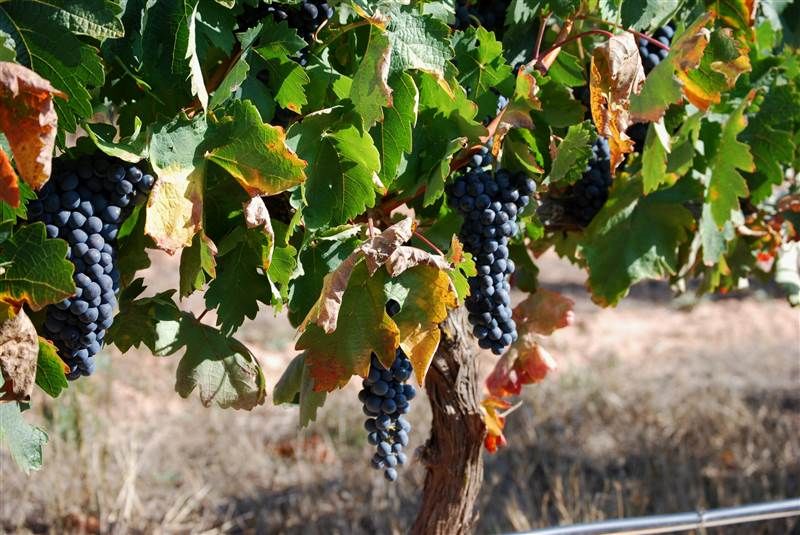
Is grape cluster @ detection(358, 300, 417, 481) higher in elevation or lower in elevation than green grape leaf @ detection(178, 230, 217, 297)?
lower

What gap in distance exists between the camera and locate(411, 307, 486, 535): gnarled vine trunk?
1943mm

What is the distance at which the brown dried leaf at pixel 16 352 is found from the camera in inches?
48.0

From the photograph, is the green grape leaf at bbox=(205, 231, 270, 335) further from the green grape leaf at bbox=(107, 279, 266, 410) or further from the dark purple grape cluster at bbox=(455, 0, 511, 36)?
the dark purple grape cluster at bbox=(455, 0, 511, 36)

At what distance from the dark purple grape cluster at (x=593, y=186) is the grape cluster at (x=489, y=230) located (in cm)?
36

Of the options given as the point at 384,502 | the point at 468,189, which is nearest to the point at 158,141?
the point at 468,189

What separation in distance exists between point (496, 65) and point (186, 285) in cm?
59

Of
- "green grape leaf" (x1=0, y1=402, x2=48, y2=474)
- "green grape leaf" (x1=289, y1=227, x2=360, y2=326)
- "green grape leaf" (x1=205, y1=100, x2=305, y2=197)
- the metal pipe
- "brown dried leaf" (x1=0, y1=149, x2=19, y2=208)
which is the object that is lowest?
the metal pipe

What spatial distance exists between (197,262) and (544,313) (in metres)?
0.92

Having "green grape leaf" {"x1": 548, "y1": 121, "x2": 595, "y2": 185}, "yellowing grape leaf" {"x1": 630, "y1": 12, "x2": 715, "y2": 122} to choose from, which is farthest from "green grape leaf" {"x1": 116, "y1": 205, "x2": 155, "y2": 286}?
"yellowing grape leaf" {"x1": 630, "y1": 12, "x2": 715, "y2": 122}

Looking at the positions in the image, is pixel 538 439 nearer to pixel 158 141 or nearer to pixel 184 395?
pixel 184 395

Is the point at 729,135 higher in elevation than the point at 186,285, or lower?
higher

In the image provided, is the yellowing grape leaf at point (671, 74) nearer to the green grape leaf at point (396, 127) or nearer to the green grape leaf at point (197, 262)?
the green grape leaf at point (396, 127)

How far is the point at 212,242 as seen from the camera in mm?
1358

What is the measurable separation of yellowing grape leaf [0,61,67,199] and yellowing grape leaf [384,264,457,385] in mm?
510
